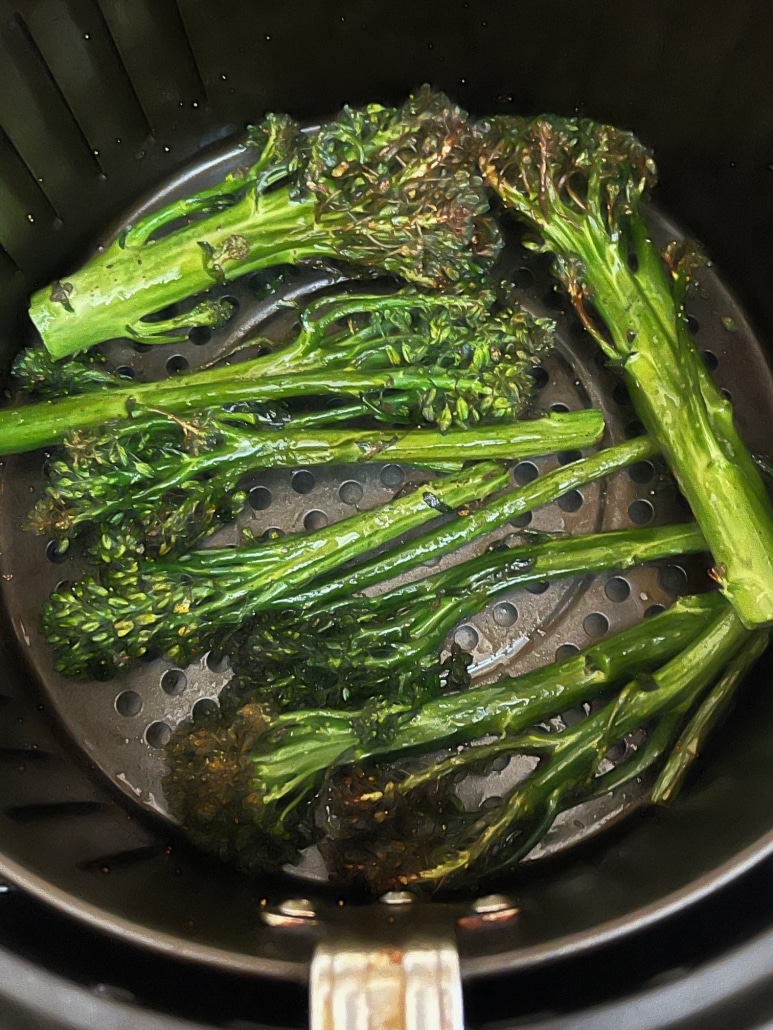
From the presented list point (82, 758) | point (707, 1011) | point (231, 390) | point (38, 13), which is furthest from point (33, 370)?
point (707, 1011)

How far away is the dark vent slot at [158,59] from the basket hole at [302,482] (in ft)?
2.36

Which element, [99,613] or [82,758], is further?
[82,758]

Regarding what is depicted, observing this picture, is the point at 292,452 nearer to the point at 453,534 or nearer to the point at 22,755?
the point at 453,534

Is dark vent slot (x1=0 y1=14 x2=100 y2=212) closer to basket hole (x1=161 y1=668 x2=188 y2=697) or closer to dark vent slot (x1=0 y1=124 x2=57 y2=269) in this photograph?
dark vent slot (x1=0 y1=124 x2=57 y2=269)

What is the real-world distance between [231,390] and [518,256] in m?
0.67

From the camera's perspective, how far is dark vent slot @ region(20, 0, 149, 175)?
1228 mm

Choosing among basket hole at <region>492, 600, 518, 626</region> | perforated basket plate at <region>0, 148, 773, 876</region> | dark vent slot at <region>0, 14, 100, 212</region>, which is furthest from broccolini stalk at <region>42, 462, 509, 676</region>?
dark vent slot at <region>0, 14, 100, 212</region>

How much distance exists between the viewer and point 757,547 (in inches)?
43.4

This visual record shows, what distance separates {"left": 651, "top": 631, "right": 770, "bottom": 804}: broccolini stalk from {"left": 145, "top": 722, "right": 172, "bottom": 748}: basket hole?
812 millimetres

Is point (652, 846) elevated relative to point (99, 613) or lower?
lower

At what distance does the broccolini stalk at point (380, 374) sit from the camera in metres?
1.20

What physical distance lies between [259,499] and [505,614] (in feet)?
1.65

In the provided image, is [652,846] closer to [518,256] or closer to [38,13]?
[518,256]

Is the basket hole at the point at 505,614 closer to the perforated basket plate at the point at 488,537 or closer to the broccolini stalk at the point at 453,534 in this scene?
the perforated basket plate at the point at 488,537
